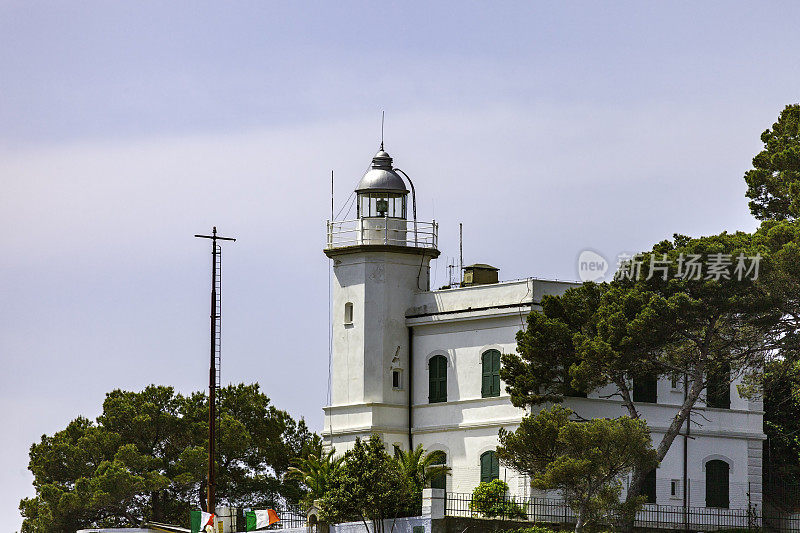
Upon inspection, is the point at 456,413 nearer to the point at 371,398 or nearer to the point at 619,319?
the point at 371,398

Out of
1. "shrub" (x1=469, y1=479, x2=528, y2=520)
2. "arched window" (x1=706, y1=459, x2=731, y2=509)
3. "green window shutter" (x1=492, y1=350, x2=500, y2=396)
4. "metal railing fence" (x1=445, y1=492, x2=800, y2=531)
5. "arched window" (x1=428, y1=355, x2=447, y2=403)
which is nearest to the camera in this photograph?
"shrub" (x1=469, y1=479, x2=528, y2=520)

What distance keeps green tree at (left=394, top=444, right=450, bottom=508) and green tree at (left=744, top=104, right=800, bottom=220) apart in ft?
41.4

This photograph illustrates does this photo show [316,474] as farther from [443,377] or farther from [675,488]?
[675,488]

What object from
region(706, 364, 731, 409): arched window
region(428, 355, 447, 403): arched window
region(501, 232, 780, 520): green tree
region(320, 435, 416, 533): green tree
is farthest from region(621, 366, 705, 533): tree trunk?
region(428, 355, 447, 403): arched window

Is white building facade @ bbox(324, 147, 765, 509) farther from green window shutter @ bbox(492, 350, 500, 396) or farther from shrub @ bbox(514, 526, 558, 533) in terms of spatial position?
shrub @ bbox(514, 526, 558, 533)

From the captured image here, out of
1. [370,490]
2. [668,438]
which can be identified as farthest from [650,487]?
[370,490]

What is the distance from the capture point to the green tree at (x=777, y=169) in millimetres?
52938

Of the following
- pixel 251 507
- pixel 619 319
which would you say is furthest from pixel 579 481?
pixel 251 507

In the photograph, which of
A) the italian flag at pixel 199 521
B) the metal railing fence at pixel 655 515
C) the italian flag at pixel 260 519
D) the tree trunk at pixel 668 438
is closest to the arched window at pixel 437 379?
the metal railing fence at pixel 655 515

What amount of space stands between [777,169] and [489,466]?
41.7 feet

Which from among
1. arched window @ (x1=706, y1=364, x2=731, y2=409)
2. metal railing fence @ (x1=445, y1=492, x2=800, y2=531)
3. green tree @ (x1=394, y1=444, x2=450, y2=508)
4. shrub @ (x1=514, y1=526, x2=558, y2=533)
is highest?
arched window @ (x1=706, y1=364, x2=731, y2=409)

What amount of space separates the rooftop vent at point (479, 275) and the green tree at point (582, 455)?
9384 mm

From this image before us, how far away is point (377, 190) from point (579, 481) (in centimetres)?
1429

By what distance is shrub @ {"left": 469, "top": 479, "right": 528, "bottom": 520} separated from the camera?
51.3m
